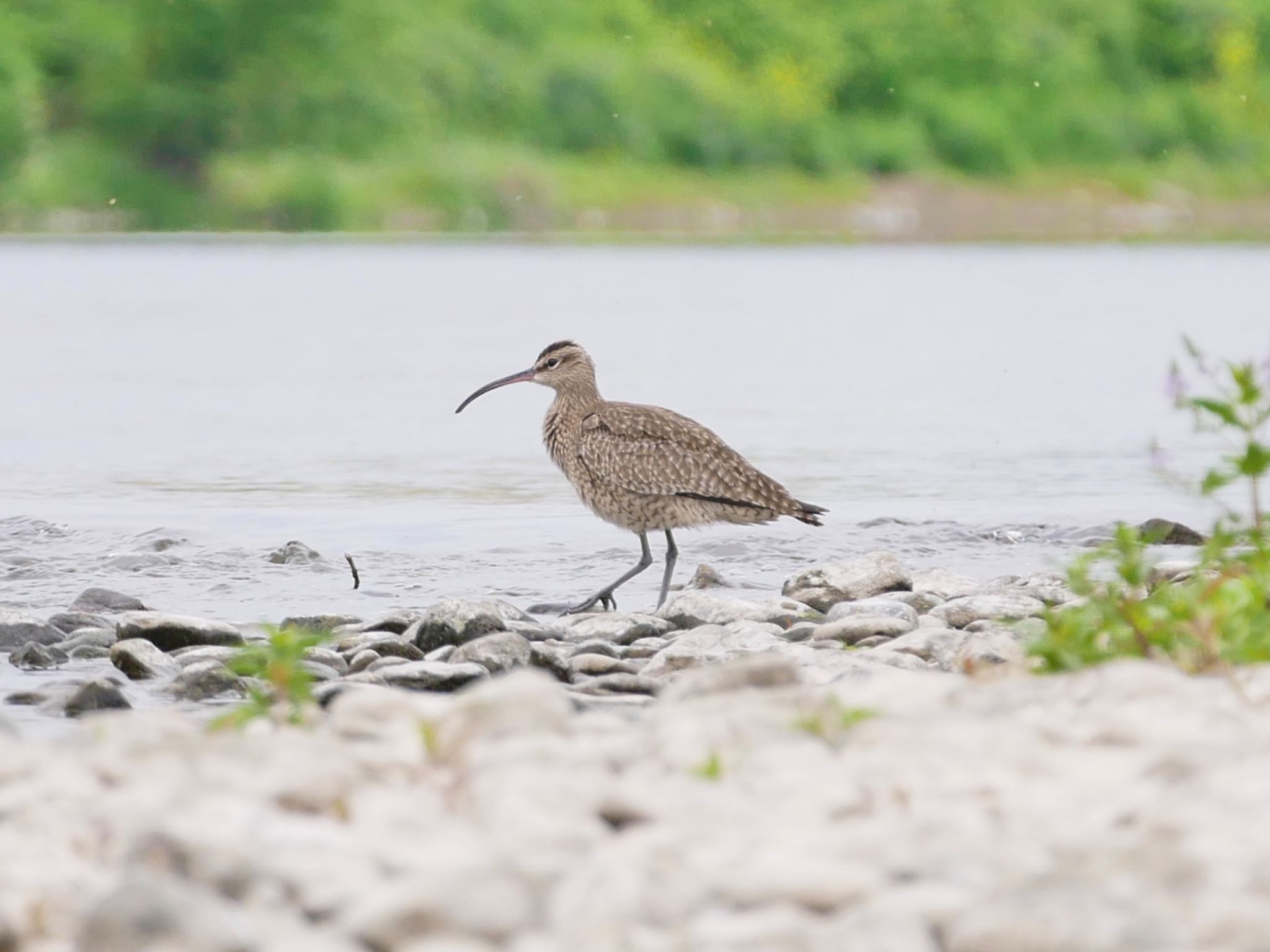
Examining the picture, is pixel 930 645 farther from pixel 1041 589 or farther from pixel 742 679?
pixel 742 679

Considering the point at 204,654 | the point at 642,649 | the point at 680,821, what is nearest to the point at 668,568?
the point at 642,649

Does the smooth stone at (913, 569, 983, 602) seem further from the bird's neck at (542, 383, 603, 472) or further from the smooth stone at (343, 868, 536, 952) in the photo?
the smooth stone at (343, 868, 536, 952)

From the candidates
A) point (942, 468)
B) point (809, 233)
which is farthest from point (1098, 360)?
point (809, 233)

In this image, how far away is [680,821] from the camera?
4.04 meters

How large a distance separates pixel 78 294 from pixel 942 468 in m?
25.9

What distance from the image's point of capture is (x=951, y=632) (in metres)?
7.36

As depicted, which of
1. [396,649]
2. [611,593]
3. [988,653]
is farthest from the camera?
[611,593]

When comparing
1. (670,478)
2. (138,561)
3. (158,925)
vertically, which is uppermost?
(670,478)

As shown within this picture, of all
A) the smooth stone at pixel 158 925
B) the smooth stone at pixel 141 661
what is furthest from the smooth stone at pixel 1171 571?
the smooth stone at pixel 158 925

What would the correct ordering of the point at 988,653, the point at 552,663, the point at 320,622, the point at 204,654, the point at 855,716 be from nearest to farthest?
the point at 855,716, the point at 988,653, the point at 552,663, the point at 204,654, the point at 320,622

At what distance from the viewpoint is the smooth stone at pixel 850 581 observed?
886 centimetres

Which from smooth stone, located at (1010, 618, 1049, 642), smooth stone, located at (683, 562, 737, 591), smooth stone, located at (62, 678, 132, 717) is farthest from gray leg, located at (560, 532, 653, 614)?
smooth stone, located at (62, 678, 132, 717)

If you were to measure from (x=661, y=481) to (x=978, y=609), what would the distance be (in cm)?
175

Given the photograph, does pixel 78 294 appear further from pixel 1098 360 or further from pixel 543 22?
pixel 543 22
